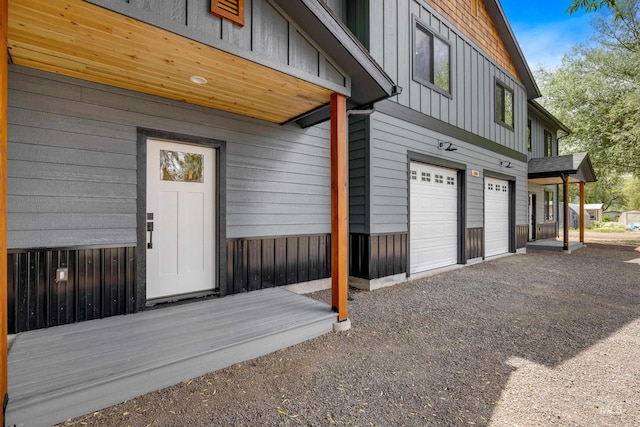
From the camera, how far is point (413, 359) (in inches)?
107

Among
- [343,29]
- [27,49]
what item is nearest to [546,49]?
[343,29]

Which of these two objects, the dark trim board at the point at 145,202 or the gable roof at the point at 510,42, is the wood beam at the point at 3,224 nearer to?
the dark trim board at the point at 145,202

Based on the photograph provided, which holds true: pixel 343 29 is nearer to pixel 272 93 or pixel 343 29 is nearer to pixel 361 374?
pixel 272 93

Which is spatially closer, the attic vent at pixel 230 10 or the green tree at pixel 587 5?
the attic vent at pixel 230 10

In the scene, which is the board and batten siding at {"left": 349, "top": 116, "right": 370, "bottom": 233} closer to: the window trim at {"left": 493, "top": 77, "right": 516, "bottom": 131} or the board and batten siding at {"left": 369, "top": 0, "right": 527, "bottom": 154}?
the board and batten siding at {"left": 369, "top": 0, "right": 527, "bottom": 154}

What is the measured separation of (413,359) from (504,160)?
8071 millimetres

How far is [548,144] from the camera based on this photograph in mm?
13469

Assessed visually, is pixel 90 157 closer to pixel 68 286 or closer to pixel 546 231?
pixel 68 286

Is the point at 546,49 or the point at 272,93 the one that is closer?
the point at 272,93

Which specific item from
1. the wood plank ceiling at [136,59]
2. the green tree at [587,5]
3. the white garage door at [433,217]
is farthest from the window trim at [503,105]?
the wood plank ceiling at [136,59]

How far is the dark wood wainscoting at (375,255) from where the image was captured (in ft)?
16.6

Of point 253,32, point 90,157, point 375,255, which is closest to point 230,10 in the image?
point 253,32

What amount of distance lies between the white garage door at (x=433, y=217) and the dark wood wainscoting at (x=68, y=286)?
4.78 m

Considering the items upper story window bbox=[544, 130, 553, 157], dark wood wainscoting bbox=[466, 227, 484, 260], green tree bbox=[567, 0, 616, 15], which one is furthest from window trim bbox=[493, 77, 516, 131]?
upper story window bbox=[544, 130, 553, 157]
